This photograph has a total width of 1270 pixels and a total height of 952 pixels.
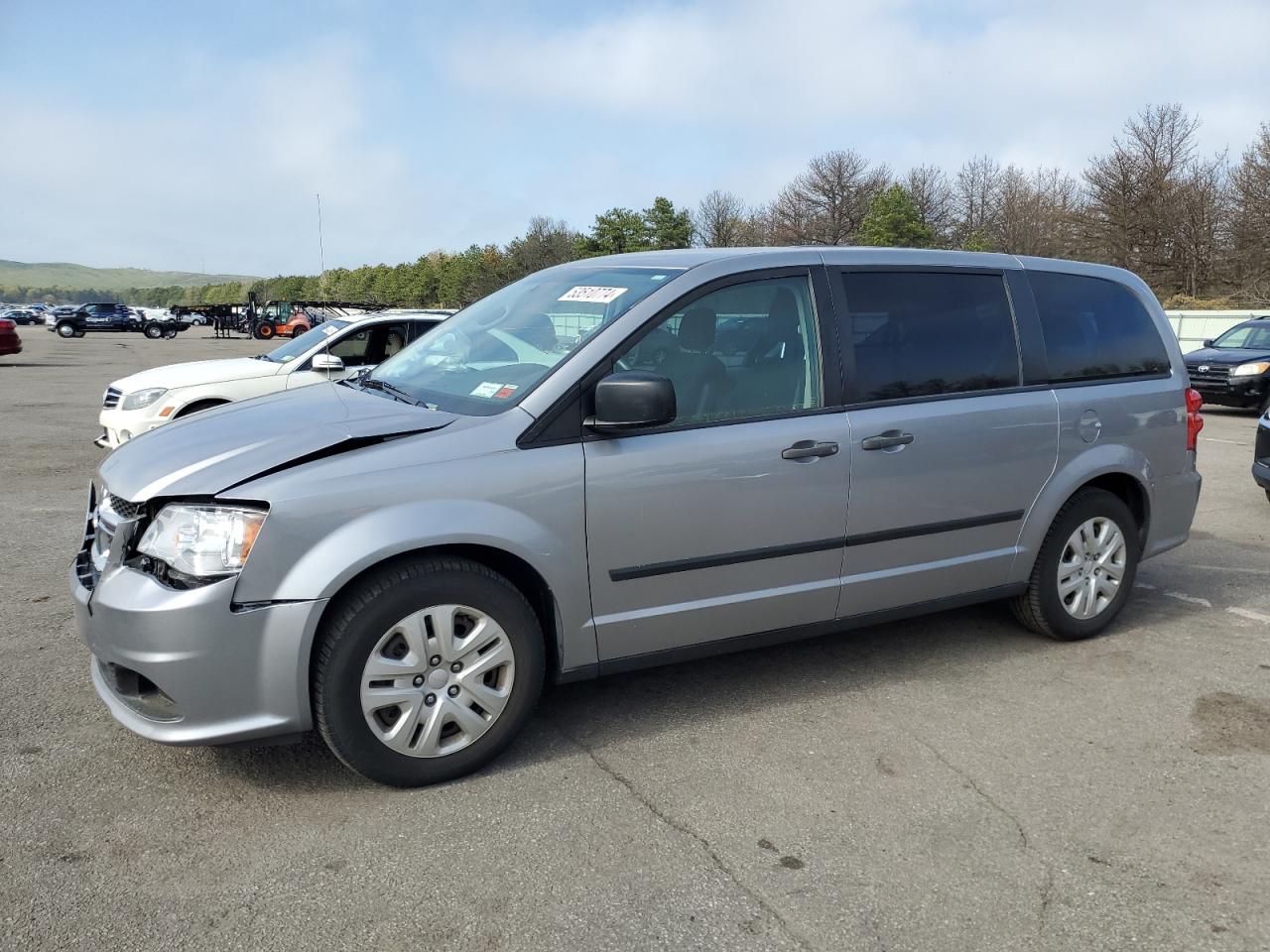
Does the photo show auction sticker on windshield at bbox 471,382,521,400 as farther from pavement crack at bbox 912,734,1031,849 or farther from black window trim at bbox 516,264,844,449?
pavement crack at bbox 912,734,1031,849

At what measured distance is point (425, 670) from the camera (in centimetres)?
324

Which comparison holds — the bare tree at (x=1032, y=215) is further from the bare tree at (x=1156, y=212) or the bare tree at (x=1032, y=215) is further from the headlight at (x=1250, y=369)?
the headlight at (x=1250, y=369)

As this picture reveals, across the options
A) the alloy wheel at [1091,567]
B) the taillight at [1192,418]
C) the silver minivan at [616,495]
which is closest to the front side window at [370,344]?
the silver minivan at [616,495]

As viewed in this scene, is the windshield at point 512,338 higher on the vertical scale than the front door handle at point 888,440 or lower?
higher

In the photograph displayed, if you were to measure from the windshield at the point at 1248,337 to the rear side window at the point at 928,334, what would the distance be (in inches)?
540

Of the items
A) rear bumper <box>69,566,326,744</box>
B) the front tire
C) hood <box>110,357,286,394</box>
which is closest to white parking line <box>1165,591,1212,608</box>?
the front tire

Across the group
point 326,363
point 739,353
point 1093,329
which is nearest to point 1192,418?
point 1093,329

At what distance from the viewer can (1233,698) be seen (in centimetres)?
416

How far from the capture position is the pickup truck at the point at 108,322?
49344 millimetres

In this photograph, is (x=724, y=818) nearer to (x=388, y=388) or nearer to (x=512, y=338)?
(x=512, y=338)

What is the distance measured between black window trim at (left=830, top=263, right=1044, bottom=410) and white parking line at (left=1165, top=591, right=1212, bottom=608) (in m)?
1.98

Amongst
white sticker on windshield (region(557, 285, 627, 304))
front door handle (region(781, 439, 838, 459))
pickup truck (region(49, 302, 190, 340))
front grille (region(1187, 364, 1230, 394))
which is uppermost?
pickup truck (region(49, 302, 190, 340))

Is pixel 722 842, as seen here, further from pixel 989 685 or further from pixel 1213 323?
pixel 1213 323

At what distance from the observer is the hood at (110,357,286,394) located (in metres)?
9.16
